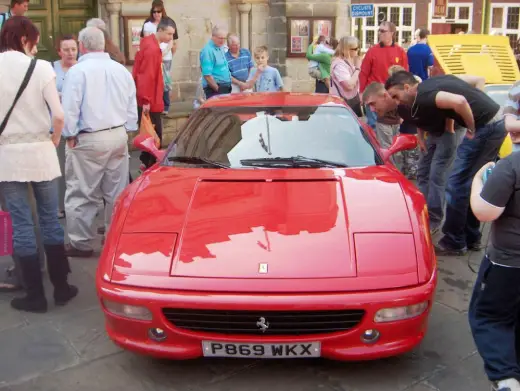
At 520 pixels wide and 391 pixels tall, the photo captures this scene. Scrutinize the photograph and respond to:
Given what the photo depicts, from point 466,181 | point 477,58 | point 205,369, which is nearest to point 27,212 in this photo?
point 205,369

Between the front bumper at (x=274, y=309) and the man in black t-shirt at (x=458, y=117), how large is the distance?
2069 mm

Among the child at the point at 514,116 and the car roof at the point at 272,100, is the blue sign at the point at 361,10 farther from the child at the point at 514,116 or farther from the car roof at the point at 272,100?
the child at the point at 514,116

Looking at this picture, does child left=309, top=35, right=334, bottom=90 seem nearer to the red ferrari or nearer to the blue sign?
the blue sign

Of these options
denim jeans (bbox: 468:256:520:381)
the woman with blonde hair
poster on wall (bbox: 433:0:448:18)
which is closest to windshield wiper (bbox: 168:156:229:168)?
denim jeans (bbox: 468:256:520:381)

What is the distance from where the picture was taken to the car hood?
336cm

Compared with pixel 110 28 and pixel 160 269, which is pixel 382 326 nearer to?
pixel 160 269

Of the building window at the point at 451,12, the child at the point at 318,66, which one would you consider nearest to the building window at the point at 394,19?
the building window at the point at 451,12

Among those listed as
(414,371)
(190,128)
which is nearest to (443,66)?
(190,128)

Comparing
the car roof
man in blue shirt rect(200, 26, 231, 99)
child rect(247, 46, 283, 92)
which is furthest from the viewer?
man in blue shirt rect(200, 26, 231, 99)

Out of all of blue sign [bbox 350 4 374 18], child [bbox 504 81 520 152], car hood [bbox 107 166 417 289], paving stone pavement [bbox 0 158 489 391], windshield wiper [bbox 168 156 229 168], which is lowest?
paving stone pavement [bbox 0 158 489 391]

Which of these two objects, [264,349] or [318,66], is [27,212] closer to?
[264,349]

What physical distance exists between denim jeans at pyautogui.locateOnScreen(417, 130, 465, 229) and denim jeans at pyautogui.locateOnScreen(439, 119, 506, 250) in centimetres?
22

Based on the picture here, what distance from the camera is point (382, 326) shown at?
10.8 ft

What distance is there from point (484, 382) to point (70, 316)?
8.76 feet
